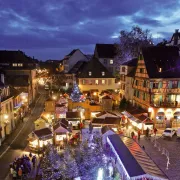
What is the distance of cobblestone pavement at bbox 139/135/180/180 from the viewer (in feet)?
69.8

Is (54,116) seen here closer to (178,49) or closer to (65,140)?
(65,140)

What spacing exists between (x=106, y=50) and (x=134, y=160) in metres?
51.1

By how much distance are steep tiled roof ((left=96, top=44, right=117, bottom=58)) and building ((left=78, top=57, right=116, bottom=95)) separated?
10409 mm

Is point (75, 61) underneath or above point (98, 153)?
above

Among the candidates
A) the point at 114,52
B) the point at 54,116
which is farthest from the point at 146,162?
the point at 114,52

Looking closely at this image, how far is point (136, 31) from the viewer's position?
52875mm

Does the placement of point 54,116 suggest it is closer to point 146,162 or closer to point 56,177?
point 56,177

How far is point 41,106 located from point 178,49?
98.5 ft

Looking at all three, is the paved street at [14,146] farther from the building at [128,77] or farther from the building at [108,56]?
the building at [108,56]

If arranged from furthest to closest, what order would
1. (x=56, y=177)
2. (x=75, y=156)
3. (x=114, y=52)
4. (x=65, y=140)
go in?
(x=114, y=52) → (x=65, y=140) → (x=75, y=156) → (x=56, y=177)

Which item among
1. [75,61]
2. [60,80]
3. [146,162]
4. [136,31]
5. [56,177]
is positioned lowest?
[56,177]

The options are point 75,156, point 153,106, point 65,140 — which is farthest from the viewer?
point 153,106

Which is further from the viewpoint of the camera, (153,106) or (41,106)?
(41,106)

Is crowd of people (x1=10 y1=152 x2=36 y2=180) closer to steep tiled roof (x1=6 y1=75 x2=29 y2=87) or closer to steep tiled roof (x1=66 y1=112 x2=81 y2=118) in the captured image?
steep tiled roof (x1=66 y1=112 x2=81 y2=118)
